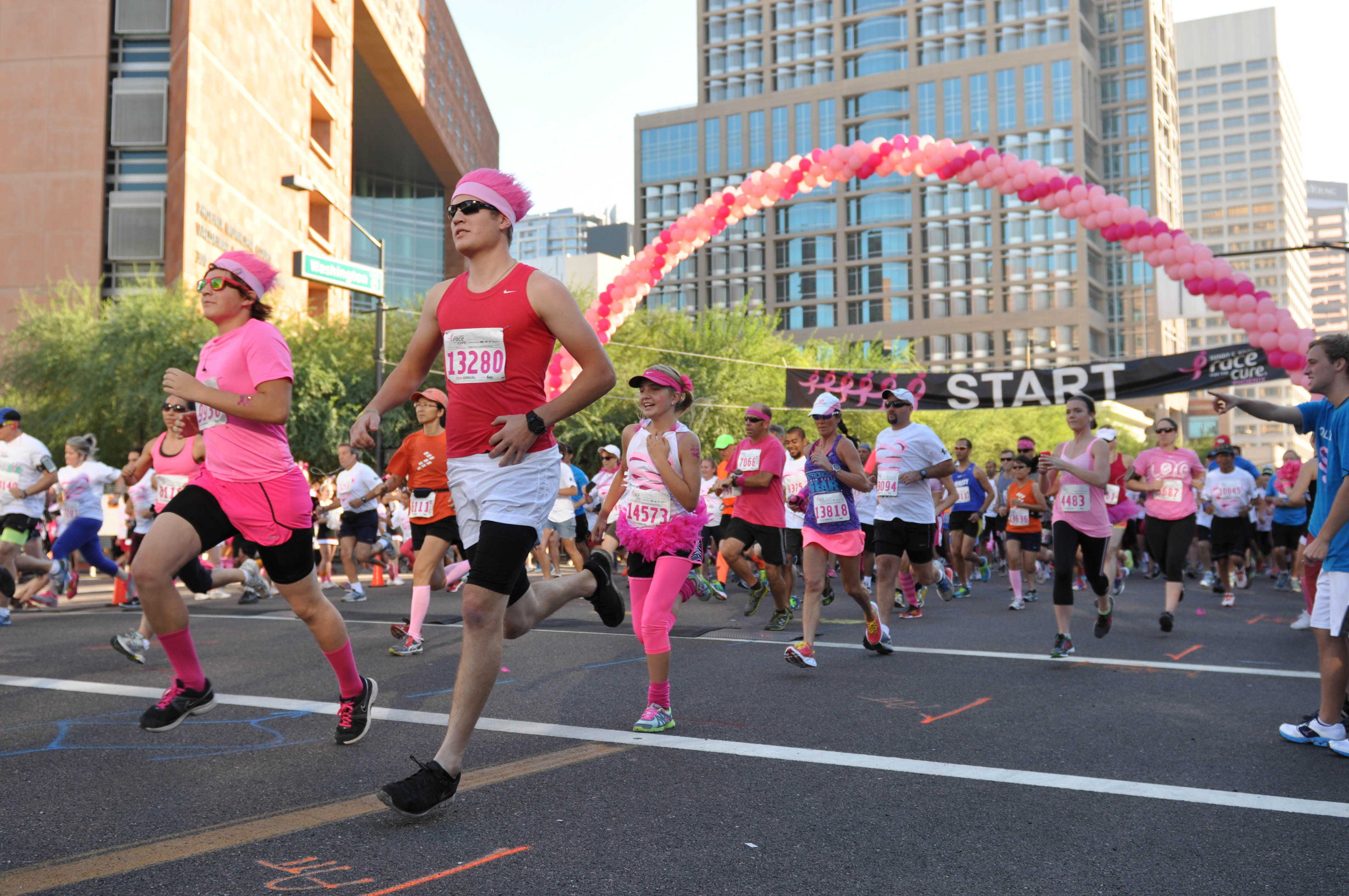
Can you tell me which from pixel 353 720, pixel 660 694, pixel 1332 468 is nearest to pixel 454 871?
pixel 353 720

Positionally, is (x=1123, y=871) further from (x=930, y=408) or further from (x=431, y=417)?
(x=930, y=408)

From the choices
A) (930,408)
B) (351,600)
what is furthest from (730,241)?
(351,600)

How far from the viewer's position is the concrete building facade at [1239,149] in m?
177

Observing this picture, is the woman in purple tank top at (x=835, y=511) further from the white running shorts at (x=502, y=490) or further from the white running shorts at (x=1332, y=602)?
the white running shorts at (x=502, y=490)

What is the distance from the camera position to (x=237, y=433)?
4.81 metres

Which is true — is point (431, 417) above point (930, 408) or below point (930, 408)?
below

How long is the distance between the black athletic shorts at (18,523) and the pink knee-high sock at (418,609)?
5.11 metres

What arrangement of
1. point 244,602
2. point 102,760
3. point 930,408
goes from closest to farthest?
point 102,760
point 244,602
point 930,408

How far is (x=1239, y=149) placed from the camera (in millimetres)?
181250

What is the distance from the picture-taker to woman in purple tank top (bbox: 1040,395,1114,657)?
7.94m

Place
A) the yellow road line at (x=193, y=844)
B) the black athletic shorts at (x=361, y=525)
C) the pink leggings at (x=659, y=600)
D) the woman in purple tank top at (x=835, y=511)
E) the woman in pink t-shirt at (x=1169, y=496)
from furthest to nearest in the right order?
the black athletic shorts at (x=361, y=525), the woman in pink t-shirt at (x=1169, y=496), the woman in purple tank top at (x=835, y=511), the pink leggings at (x=659, y=600), the yellow road line at (x=193, y=844)

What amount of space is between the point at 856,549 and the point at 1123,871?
4.81 m

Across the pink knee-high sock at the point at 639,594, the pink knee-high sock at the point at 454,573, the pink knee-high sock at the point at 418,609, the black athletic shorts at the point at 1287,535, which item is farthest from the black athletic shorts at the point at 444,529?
the black athletic shorts at the point at 1287,535

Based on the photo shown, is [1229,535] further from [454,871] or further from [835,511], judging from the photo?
[454,871]
